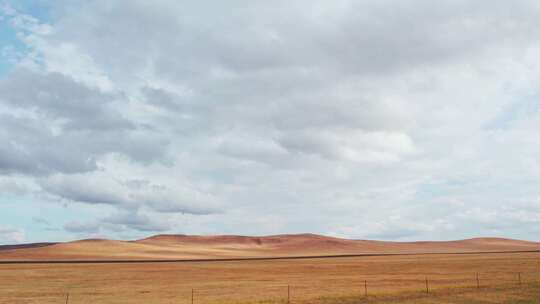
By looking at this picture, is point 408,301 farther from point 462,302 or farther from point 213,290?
point 213,290

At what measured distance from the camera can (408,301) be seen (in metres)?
38.1

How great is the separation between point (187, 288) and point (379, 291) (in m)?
21.4

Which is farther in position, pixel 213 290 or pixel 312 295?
pixel 213 290

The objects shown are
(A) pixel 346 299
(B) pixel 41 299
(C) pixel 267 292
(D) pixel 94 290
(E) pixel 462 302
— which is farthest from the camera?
(D) pixel 94 290

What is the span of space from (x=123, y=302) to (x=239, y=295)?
10572 mm

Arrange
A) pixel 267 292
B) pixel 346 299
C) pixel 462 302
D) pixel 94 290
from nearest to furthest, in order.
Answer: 1. pixel 462 302
2. pixel 346 299
3. pixel 267 292
4. pixel 94 290

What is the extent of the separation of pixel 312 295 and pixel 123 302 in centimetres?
1684

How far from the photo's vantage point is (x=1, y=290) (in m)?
53.5

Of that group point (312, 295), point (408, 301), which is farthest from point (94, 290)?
point (408, 301)

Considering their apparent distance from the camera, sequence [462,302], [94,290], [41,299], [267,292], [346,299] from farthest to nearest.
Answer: [94,290] → [267,292] → [41,299] → [346,299] → [462,302]

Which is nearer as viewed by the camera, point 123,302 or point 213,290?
point 123,302

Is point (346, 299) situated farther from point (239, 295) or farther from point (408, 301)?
point (239, 295)

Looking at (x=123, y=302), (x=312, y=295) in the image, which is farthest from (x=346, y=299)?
(x=123, y=302)

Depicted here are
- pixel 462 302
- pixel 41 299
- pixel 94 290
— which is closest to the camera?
pixel 462 302
